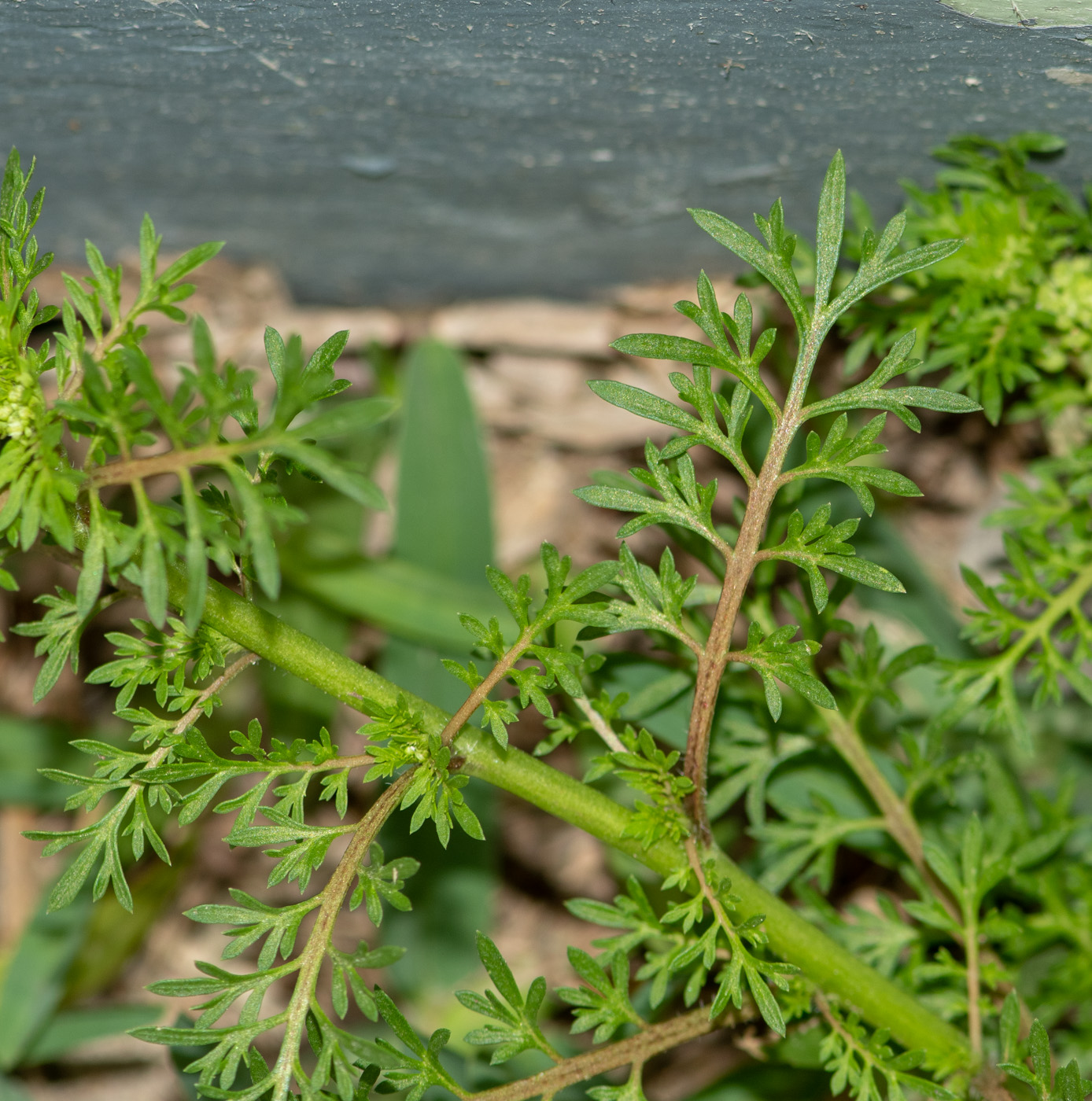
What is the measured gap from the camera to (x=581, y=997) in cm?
102

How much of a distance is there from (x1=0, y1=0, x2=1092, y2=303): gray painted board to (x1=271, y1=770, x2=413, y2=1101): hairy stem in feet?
2.66

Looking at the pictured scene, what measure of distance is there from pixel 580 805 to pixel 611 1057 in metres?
0.25

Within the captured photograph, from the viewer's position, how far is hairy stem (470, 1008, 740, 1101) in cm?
98

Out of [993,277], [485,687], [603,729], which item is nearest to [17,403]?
[485,687]

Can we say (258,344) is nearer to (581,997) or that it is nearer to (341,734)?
(341,734)

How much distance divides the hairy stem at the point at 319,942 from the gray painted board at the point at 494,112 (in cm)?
81

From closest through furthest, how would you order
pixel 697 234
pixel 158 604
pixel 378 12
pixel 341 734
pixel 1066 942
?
pixel 158 604 < pixel 378 12 < pixel 1066 942 < pixel 697 234 < pixel 341 734

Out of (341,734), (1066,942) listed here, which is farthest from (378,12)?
(1066,942)

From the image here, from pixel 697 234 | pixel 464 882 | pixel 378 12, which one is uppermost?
pixel 378 12

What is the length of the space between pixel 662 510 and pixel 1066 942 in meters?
0.91

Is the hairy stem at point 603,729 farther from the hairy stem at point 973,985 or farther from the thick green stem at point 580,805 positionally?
the hairy stem at point 973,985

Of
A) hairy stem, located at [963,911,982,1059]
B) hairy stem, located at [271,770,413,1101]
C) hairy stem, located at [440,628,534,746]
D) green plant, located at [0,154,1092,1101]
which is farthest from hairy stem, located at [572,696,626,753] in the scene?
hairy stem, located at [963,911,982,1059]

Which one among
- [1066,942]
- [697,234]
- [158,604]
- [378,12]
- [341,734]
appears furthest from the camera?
[341,734]

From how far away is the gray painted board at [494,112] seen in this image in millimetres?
1083
